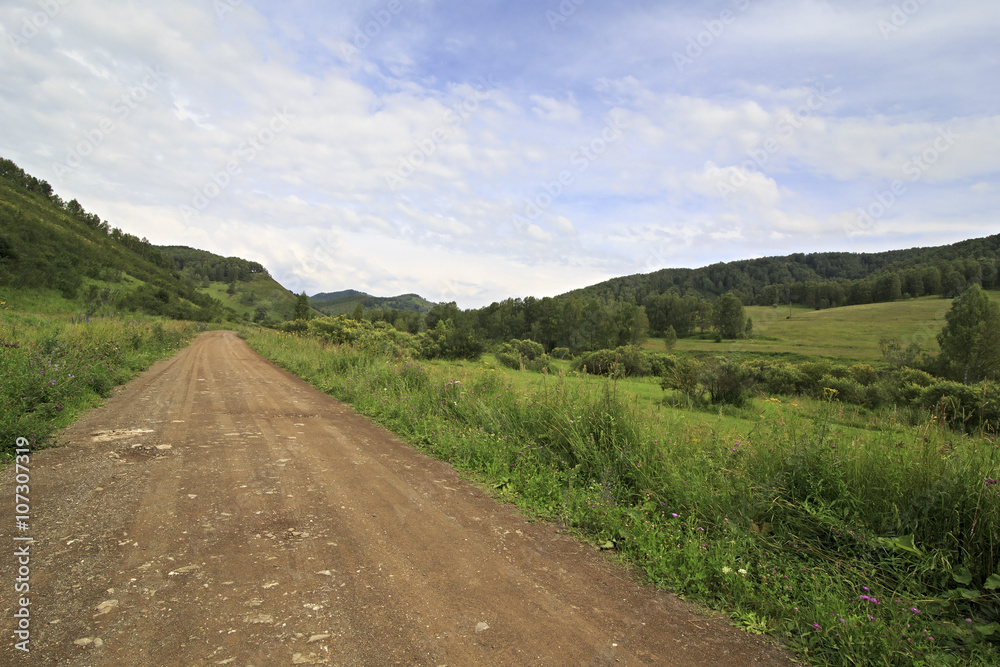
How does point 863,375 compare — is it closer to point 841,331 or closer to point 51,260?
point 841,331

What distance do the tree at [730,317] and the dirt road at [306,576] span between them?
96.5 m

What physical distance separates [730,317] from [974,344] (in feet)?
186

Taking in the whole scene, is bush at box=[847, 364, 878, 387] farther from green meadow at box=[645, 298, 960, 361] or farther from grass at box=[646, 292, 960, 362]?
green meadow at box=[645, 298, 960, 361]

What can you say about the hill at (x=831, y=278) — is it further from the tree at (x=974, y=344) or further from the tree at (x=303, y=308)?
the tree at (x=303, y=308)

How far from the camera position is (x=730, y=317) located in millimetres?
90125

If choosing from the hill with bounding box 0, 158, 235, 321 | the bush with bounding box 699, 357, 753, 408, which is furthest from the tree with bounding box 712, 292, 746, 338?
the hill with bounding box 0, 158, 235, 321

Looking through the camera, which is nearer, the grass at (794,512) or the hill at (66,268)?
the grass at (794,512)

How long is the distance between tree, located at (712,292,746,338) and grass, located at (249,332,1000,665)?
309 feet

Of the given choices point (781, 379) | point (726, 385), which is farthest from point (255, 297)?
point (726, 385)

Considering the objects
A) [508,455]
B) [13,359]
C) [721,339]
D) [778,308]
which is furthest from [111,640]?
[778,308]

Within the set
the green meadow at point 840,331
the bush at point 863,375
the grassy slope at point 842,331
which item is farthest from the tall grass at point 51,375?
the green meadow at point 840,331

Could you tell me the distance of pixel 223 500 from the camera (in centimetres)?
412

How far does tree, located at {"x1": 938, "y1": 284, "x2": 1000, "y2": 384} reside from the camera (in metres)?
34.4

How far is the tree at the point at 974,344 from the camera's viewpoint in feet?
113
